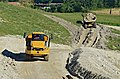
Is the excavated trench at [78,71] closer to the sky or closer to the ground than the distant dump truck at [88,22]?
closer to the sky

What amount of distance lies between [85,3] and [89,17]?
9861cm

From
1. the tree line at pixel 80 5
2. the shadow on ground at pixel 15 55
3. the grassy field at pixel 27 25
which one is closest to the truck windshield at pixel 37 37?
the shadow on ground at pixel 15 55

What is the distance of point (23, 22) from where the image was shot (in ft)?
247

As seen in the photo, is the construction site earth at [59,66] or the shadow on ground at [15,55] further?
the shadow on ground at [15,55]

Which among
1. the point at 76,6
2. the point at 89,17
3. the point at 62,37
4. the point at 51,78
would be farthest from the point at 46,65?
the point at 76,6

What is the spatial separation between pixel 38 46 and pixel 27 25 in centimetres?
3701

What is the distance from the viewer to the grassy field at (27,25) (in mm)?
62338

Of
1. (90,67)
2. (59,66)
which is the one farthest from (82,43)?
(90,67)

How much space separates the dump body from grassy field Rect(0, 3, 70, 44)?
2150 centimetres

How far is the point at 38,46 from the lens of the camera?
1400 inches

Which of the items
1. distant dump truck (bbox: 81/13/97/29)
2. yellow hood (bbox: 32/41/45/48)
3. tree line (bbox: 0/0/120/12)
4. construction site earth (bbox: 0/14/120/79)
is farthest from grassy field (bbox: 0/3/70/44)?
tree line (bbox: 0/0/120/12)

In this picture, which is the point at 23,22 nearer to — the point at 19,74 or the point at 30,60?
the point at 30,60

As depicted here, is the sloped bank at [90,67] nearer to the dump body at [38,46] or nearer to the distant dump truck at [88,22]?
the dump body at [38,46]

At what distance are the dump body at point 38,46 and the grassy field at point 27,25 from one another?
21.5 meters
